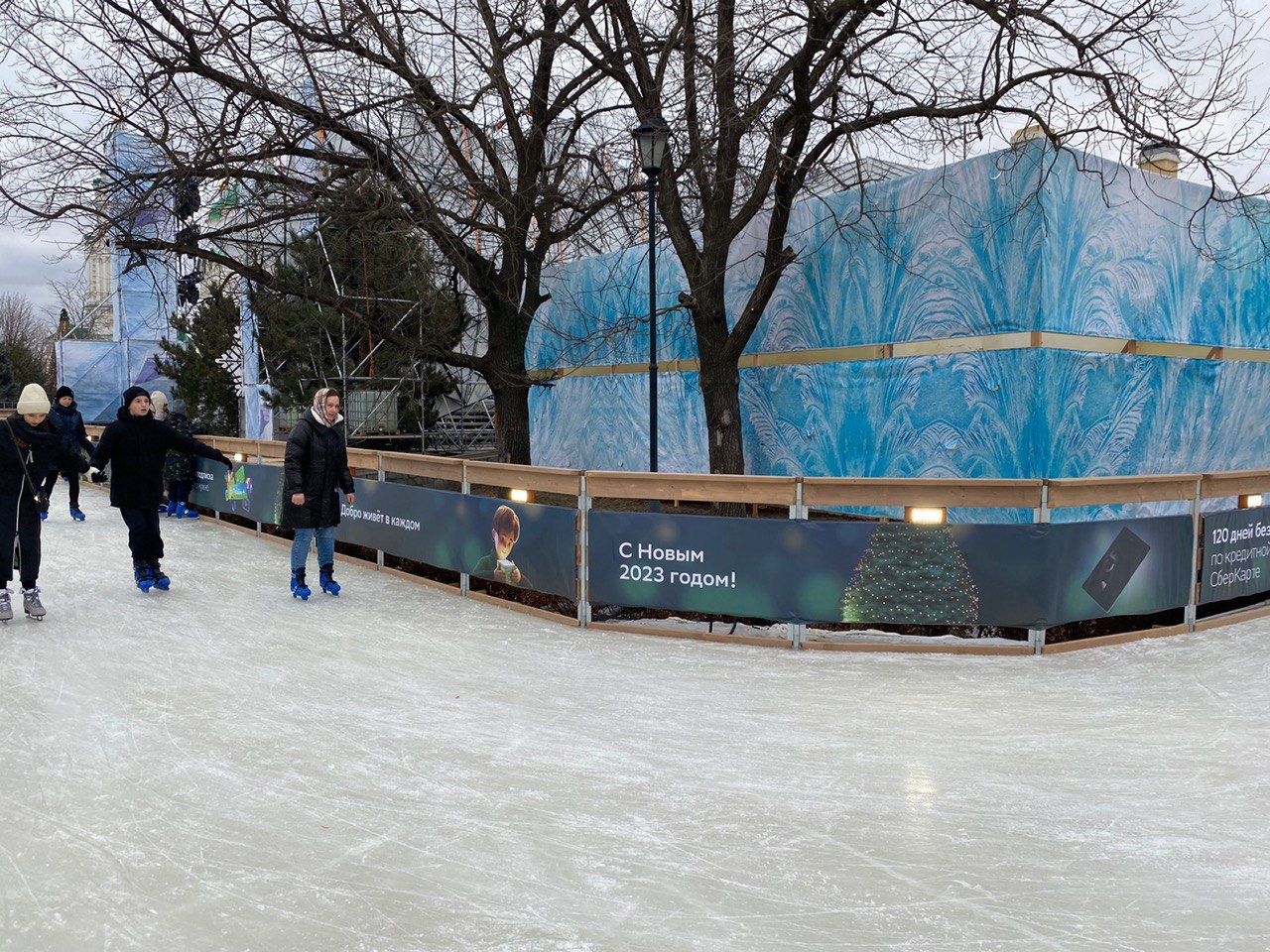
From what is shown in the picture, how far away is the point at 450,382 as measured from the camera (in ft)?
71.6

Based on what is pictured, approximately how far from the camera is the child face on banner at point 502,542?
26.3 feet

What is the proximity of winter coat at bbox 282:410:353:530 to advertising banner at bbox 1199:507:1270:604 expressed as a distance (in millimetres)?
7098

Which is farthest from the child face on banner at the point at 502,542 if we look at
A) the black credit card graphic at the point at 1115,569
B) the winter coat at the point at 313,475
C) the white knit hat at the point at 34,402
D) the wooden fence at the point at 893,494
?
the black credit card graphic at the point at 1115,569

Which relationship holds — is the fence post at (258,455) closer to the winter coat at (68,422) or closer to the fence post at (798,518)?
the winter coat at (68,422)

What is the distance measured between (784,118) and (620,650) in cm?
664

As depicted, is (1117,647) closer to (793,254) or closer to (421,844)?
(421,844)

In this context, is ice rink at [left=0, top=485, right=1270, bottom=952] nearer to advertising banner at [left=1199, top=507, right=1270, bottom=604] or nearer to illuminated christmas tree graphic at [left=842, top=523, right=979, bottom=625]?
illuminated christmas tree graphic at [left=842, top=523, right=979, bottom=625]

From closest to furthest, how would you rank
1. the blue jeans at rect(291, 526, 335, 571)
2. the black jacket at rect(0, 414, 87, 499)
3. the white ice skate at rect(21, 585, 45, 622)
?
the black jacket at rect(0, 414, 87, 499) → the white ice skate at rect(21, 585, 45, 622) → the blue jeans at rect(291, 526, 335, 571)

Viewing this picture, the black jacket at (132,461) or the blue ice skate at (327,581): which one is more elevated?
the black jacket at (132,461)

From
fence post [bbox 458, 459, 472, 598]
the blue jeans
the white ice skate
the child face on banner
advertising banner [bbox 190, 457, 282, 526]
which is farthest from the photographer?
advertising banner [bbox 190, 457, 282, 526]

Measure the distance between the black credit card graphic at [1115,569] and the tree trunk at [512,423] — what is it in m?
9.49

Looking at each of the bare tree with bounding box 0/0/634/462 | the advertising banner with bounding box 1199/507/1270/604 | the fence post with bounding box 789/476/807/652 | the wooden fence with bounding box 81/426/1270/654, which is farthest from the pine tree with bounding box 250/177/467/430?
the advertising banner with bounding box 1199/507/1270/604

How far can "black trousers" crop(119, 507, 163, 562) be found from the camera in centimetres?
850

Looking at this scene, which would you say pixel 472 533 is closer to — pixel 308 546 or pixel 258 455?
pixel 308 546
